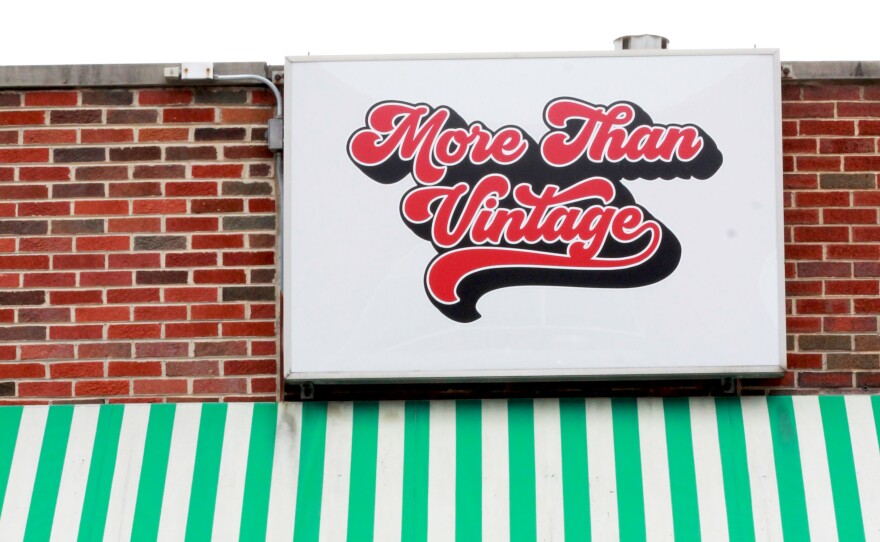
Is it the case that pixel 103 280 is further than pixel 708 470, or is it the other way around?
pixel 103 280

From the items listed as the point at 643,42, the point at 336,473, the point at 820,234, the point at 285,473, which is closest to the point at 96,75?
the point at 285,473

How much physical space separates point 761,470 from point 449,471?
4.57ft

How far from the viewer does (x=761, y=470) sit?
16.5ft

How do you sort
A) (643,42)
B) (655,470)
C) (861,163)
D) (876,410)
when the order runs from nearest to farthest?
(655,470), (876,410), (861,163), (643,42)

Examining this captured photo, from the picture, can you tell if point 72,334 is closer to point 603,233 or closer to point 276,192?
point 276,192

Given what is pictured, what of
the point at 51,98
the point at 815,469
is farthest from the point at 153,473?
the point at 815,469

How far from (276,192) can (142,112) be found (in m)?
0.76

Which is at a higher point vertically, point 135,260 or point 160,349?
point 135,260

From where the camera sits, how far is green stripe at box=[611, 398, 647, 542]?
489 centimetres

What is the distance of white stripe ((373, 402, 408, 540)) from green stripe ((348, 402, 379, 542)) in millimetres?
22

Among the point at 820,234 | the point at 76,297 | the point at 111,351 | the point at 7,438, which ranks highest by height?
the point at 820,234

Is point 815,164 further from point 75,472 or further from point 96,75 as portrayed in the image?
point 75,472

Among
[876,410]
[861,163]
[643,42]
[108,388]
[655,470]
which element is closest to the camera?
[655,470]

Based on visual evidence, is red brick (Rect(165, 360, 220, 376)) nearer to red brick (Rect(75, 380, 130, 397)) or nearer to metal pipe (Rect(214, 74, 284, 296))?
red brick (Rect(75, 380, 130, 397))
